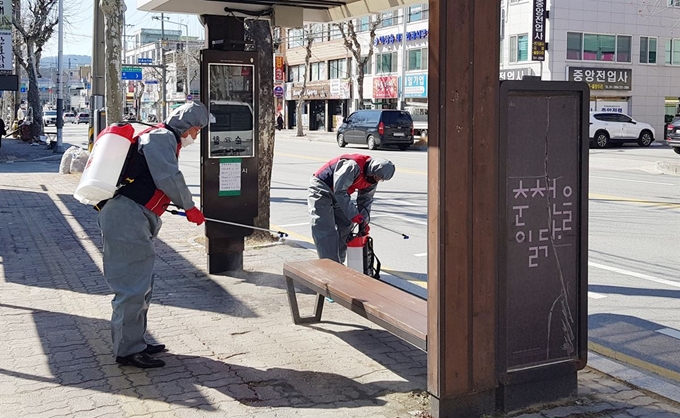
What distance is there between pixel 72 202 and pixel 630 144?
95.6 ft

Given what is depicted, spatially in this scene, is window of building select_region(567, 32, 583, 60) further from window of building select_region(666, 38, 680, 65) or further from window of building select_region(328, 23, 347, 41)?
window of building select_region(328, 23, 347, 41)

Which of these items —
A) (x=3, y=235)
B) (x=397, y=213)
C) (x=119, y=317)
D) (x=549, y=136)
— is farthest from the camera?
(x=397, y=213)

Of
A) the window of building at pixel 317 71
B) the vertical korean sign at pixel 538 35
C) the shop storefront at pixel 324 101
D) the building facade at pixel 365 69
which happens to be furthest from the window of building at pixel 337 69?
the vertical korean sign at pixel 538 35

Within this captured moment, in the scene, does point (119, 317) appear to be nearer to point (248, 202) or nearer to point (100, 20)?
point (248, 202)

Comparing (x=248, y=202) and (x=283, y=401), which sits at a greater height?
(x=248, y=202)

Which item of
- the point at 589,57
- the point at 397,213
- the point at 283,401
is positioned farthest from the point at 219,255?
→ the point at 589,57

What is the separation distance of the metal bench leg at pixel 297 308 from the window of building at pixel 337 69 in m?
48.3

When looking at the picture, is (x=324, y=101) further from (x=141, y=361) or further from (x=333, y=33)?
(x=141, y=361)

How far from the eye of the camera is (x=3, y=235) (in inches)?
426

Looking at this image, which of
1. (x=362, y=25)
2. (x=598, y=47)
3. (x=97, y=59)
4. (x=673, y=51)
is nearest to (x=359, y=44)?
(x=362, y=25)

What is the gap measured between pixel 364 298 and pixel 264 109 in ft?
16.8

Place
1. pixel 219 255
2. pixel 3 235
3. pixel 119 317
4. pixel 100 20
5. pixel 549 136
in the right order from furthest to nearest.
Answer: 1. pixel 100 20
2. pixel 3 235
3. pixel 219 255
4. pixel 119 317
5. pixel 549 136

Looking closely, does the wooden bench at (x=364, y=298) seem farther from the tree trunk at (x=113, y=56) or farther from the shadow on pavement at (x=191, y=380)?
the tree trunk at (x=113, y=56)

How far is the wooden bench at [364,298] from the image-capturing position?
471 centimetres
